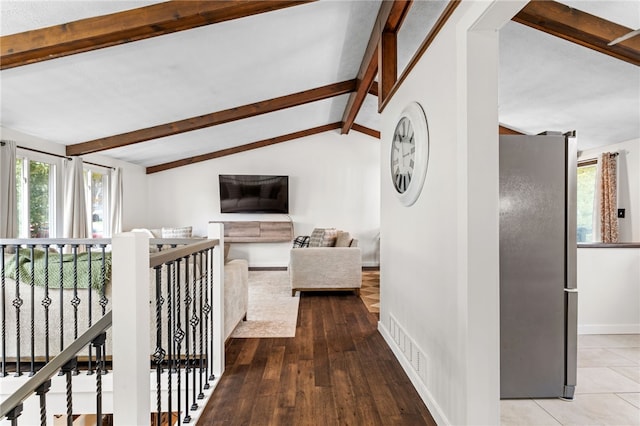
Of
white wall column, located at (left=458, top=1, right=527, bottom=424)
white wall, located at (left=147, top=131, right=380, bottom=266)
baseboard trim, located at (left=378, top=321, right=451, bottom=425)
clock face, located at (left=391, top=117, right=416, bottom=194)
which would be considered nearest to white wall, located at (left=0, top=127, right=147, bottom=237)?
white wall, located at (left=147, top=131, right=380, bottom=266)

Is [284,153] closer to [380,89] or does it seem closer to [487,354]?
[380,89]


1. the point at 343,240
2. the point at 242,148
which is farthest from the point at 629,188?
the point at 242,148

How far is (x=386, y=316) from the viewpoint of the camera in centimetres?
308

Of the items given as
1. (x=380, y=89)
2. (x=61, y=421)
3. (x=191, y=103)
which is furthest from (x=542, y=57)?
(x=61, y=421)

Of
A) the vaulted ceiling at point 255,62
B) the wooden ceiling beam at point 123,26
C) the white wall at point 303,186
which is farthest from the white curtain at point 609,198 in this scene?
the wooden ceiling beam at point 123,26

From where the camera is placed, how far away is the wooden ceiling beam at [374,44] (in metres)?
2.67

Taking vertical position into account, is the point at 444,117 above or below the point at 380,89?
below

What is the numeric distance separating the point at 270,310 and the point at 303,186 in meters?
3.64

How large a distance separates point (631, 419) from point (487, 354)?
1.18 meters

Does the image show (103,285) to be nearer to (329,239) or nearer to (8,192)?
→ (8,192)

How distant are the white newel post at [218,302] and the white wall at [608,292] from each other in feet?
10.7

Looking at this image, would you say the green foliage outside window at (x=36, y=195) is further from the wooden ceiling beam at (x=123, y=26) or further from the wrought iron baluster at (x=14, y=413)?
the wrought iron baluster at (x=14, y=413)

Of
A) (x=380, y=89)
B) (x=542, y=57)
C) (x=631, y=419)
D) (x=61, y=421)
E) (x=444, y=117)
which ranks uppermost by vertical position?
(x=542, y=57)

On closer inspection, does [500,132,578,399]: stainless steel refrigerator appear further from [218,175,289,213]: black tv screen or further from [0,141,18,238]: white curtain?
[218,175,289,213]: black tv screen
